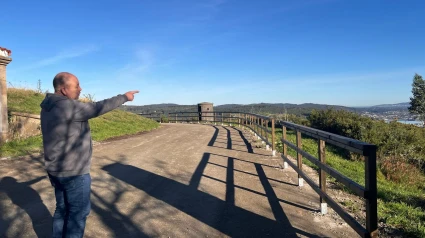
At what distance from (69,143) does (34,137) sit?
9942mm

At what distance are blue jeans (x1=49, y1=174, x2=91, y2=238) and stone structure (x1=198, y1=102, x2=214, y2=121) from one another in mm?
24493

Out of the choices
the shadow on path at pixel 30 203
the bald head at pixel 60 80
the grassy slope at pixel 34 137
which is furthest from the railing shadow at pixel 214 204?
the grassy slope at pixel 34 137

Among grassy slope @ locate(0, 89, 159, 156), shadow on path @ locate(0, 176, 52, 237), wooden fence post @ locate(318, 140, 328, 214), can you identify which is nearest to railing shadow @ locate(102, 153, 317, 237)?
wooden fence post @ locate(318, 140, 328, 214)

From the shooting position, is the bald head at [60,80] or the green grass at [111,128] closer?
the bald head at [60,80]

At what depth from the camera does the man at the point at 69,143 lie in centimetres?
312

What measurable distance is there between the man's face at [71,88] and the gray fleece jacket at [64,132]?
81mm

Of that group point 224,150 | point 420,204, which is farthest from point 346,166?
point 420,204

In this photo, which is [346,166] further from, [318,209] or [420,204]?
[318,209]

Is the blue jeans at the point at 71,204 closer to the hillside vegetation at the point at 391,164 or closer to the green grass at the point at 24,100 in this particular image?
the hillside vegetation at the point at 391,164

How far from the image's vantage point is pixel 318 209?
4.76 meters

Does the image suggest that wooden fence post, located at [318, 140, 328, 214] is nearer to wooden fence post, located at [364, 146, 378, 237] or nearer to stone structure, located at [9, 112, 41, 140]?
wooden fence post, located at [364, 146, 378, 237]

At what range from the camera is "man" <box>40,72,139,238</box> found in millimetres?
3121

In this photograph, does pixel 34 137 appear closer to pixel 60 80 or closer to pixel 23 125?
Answer: pixel 23 125

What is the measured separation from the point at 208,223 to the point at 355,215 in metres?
2.00
